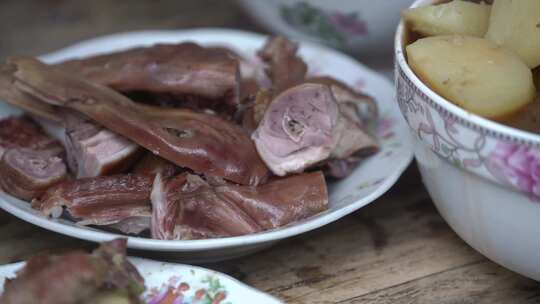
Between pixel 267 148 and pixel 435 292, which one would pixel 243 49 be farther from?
pixel 435 292

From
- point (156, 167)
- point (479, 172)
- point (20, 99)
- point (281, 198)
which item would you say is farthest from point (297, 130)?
point (20, 99)

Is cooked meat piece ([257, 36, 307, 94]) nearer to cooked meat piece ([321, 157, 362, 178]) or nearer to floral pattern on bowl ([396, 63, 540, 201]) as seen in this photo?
cooked meat piece ([321, 157, 362, 178])

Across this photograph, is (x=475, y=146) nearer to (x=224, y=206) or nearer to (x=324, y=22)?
(x=224, y=206)

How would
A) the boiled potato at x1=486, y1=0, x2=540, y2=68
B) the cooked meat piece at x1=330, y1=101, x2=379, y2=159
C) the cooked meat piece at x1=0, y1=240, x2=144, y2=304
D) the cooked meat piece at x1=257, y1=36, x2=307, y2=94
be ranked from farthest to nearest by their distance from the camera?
1. the cooked meat piece at x1=257, y1=36, x2=307, y2=94
2. the cooked meat piece at x1=330, y1=101, x2=379, y2=159
3. the boiled potato at x1=486, y1=0, x2=540, y2=68
4. the cooked meat piece at x1=0, y1=240, x2=144, y2=304

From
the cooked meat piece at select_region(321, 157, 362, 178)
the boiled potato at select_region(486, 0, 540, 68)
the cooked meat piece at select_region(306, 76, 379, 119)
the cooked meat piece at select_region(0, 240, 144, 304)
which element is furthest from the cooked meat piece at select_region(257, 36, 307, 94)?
the cooked meat piece at select_region(0, 240, 144, 304)

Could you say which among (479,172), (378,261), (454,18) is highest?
(454,18)

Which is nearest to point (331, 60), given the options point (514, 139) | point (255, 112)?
point (255, 112)
